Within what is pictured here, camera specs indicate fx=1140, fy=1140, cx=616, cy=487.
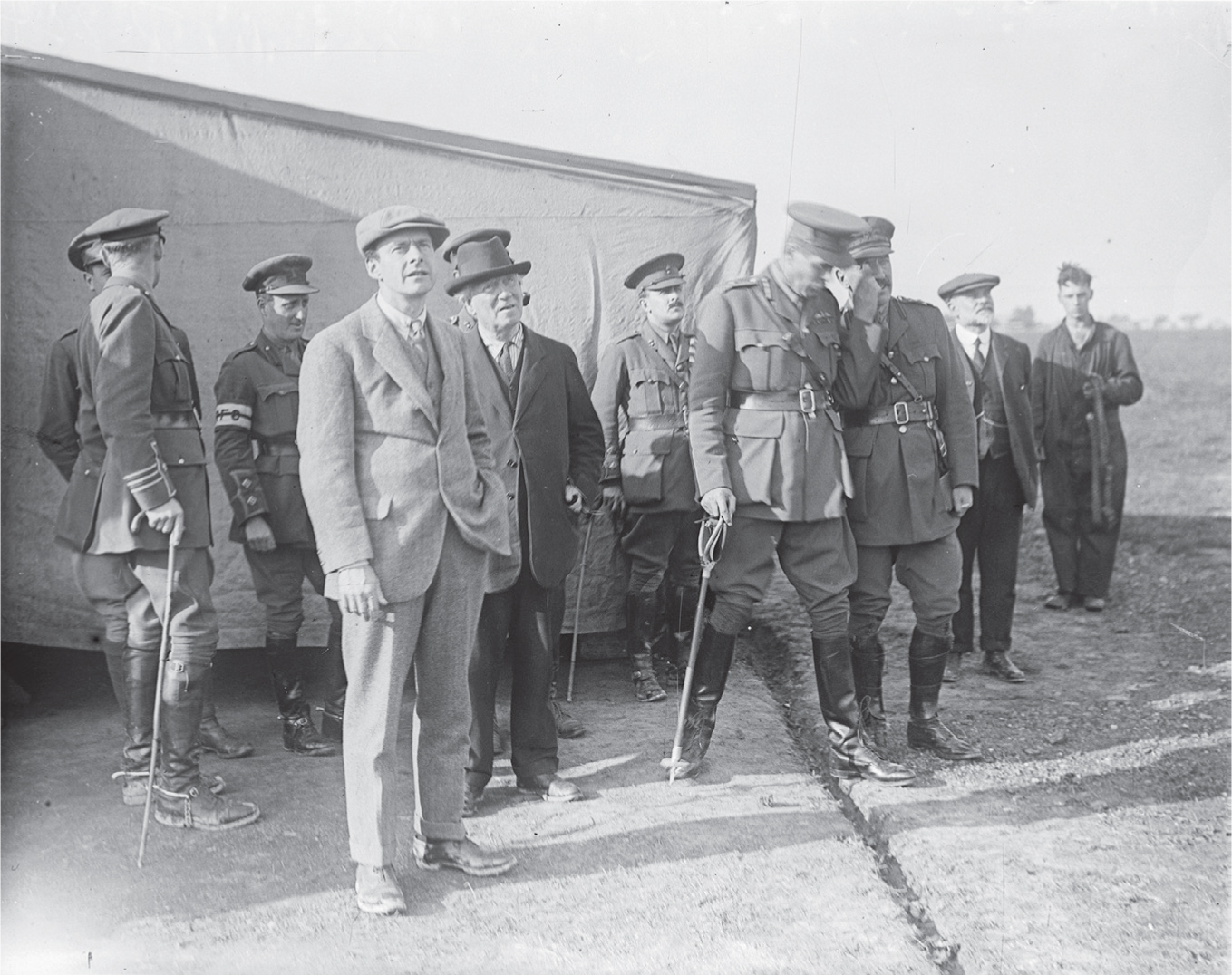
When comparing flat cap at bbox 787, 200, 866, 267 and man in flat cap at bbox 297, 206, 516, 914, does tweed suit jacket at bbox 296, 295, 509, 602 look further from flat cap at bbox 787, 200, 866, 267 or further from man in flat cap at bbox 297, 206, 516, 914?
flat cap at bbox 787, 200, 866, 267

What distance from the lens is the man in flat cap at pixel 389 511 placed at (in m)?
2.91

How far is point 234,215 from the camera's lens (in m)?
4.64

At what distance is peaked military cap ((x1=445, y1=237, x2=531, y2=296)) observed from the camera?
3764 mm

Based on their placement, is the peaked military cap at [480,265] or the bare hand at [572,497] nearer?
the peaked military cap at [480,265]

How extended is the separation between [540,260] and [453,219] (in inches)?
16.7

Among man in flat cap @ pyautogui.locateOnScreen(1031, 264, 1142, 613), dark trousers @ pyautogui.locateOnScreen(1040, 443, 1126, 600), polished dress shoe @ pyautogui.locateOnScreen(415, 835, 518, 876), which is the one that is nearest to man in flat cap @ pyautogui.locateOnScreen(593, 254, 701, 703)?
polished dress shoe @ pyautogui.locateOnScreen(415, 835, 518, 876)

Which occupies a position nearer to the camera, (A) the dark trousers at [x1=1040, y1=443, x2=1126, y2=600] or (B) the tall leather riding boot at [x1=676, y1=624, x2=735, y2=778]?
(B) the tall leather riding boot at [x1=676, y1=624, x2=735, y2=778]

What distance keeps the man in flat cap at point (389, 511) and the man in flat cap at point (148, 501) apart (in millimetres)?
815

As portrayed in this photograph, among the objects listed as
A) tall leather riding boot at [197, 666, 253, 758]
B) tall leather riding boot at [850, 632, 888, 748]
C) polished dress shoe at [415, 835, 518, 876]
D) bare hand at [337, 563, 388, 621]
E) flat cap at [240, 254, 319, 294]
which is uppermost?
flat cap at [240, 254, 319, 294]

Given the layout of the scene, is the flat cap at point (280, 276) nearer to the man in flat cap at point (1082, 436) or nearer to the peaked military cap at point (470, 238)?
the peaked military cap at point (470, 238)

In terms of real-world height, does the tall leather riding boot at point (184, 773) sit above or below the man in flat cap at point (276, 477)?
below

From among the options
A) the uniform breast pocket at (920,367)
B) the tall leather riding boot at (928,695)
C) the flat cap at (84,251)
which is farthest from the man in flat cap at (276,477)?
the uniform breast pocket at (920,367)

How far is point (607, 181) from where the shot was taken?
16.7 feet

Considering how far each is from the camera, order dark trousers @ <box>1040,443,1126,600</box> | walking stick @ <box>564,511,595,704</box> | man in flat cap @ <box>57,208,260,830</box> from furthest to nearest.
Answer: dark trousers @ <box>1040,443,1126,600</box>, walking stick @ <box>564,511,595,704</box>, man in flat cap @ <box>57,208,260,830</box>
